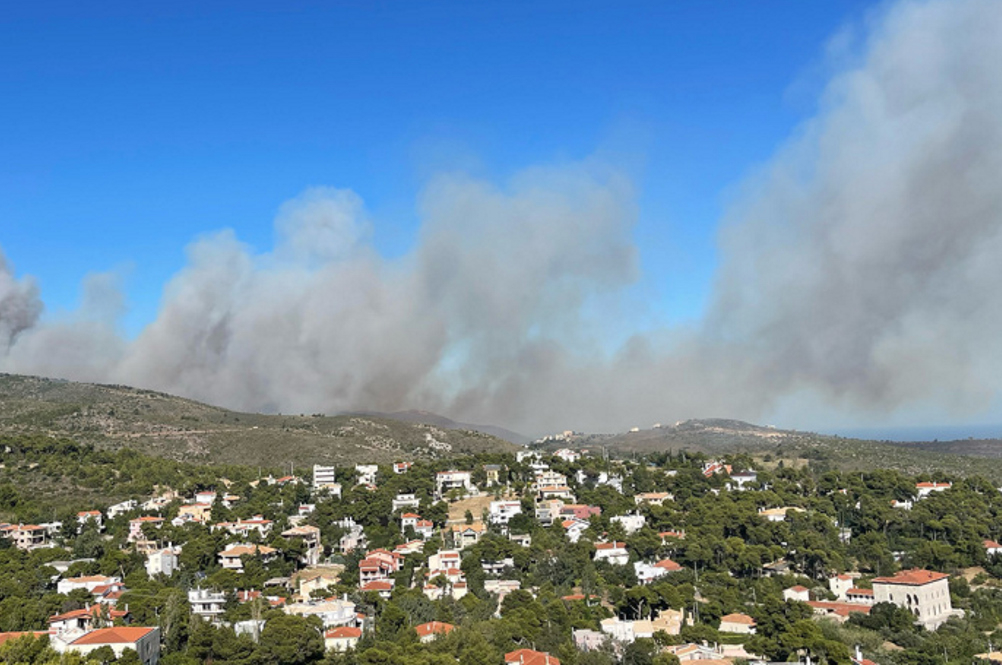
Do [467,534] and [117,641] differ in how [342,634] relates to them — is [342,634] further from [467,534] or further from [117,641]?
[467,534]

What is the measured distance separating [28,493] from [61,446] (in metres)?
8.37

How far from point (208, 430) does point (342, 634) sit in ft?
182

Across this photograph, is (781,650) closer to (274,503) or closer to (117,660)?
(117,660)

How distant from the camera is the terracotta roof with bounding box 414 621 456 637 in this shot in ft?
91.0

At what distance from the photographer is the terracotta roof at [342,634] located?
1126 inches

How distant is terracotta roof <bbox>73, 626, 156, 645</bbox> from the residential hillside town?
0.10 metres

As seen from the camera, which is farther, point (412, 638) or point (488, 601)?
point (488, 601)

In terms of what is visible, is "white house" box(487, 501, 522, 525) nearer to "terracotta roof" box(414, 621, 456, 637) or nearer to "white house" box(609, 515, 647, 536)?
"white house" box(609, 515, 647, 536)

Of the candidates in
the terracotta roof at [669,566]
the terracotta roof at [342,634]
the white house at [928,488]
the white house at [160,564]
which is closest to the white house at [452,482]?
the terracotta roof at [669,566]

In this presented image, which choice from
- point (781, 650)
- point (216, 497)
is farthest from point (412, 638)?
point (216, 497)

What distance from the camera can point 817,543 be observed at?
40625mm

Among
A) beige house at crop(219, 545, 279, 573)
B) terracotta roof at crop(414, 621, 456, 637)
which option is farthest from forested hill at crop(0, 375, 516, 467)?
terracotta roof at crop(414, 621, 456, 637)

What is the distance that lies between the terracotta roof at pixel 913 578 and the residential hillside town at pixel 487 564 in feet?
0.53

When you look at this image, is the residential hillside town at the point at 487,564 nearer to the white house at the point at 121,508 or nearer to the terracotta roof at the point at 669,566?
the terracotta roof at the point at 669,566
